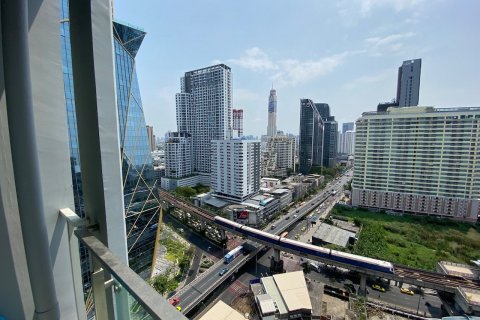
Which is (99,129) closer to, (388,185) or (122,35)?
(122,35)

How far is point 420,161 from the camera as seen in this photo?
52.1ft

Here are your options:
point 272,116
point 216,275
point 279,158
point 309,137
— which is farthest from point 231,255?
point 272,116

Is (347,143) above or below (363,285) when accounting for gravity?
above

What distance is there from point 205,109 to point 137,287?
23.4 m

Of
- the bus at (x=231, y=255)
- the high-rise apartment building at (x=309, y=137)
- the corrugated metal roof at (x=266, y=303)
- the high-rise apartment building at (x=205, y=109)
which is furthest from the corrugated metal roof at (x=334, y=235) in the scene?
the high-rise apartment building at (x=309, y=137)

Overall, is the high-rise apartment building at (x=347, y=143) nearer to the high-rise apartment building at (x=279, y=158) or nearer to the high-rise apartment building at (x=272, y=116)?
the high-rise apartment building at (x=272, y=116)

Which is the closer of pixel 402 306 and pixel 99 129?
pixel 99 129

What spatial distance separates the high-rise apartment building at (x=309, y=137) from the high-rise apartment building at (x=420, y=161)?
11583 millimetres

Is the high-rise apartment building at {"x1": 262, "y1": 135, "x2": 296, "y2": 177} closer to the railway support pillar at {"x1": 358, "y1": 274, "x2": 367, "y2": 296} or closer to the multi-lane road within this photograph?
the multi-lane road

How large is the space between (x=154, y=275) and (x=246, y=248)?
13.5ft

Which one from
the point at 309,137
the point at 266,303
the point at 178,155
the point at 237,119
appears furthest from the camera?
the point at 309,137

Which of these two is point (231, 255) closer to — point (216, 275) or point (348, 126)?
point (216, 275)

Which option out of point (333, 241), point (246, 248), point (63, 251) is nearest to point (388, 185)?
point (333, 241)

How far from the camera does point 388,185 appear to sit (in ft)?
55.2
